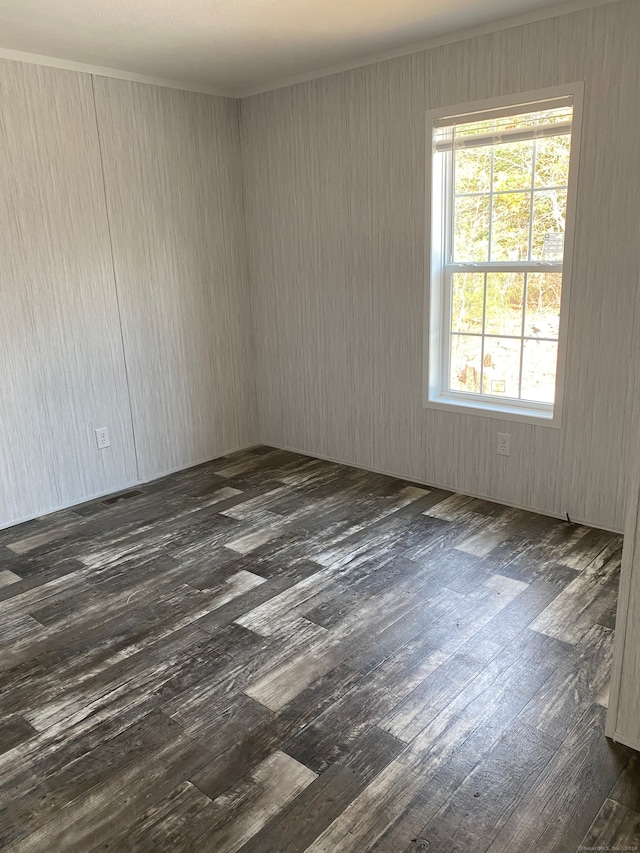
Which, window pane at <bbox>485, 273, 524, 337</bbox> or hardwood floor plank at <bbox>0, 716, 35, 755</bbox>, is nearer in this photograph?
hardwood floor plank at <bbox>0, 716, 35, 755</bbox>

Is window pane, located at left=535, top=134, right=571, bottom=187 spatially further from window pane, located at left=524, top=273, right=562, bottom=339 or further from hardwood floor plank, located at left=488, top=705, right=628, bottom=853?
hardwood floor plank, located at left=488, top=705, right=628, bottom=853

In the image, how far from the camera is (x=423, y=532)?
3.25 metres

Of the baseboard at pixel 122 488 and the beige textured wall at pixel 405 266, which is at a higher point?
the beige textured wall at pixel 405 266

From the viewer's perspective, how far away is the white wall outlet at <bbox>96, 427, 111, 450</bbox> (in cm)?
383

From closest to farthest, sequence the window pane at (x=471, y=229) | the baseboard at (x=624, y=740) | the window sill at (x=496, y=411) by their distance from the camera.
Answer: the baseboard at (x=624, y=740)
the window sill at (x=496, y=411)
the window pane at (x=471, y=229)

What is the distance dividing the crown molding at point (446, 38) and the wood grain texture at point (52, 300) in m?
1.18

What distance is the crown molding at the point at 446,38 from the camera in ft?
9.17

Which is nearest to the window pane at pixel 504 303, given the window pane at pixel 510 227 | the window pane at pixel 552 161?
the window pane at pixel 510 227

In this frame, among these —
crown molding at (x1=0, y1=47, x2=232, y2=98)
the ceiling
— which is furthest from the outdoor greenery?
crown molding at (x1=0, y1=47, x2=232, y2=98)

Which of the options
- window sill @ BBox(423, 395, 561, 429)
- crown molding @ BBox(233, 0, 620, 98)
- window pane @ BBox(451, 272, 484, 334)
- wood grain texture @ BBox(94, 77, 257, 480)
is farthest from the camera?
wood grain texture @ BBox(94, 77, 257, 480)

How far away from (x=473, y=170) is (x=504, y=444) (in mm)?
1460

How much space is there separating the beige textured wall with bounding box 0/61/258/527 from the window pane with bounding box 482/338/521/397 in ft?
Result: 5.88

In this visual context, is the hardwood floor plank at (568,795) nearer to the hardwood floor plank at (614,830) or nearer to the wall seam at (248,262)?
the hardwood floor plank at (614,830)

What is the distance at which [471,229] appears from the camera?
11.3 ft
